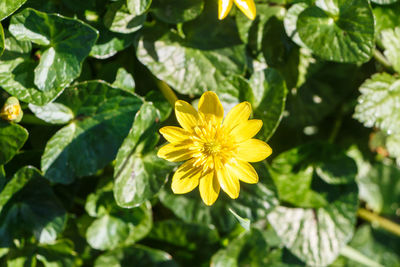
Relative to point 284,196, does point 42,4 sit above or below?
above

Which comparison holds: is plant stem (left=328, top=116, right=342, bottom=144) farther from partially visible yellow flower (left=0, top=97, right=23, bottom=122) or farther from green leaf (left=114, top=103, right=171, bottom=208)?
partially visible yellow flower (left=0, top=97, right=23, bottom=122)

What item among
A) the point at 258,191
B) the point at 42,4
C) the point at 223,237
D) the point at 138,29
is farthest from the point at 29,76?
the point at 223,237

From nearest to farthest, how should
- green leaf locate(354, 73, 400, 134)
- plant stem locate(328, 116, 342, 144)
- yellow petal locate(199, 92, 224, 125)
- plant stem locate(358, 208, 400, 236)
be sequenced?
1. yellow petal locate(199, 92, 224, 125)
2. green leaf locate(354, 73, 400, 134)
3. plant stem locate(328, 116, 342, 144)
4. plant stem locate(358, 208, 400, 236)

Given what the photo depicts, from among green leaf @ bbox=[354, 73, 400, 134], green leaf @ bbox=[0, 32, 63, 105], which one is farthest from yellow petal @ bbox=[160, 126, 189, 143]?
green leaf @ bbox=[354, 73, 400, 134]

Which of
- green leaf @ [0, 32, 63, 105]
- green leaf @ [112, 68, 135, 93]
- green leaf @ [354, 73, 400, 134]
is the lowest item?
green leaf @ [354, 73, 400, 134]

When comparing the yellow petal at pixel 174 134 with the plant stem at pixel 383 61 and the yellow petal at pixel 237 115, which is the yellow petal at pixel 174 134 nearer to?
the yellow petal at pixel 237 115

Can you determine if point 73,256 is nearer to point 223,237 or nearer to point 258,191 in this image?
point 223,237

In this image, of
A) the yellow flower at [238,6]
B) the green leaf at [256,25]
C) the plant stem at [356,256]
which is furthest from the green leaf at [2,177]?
the plant stem at [356,256]
